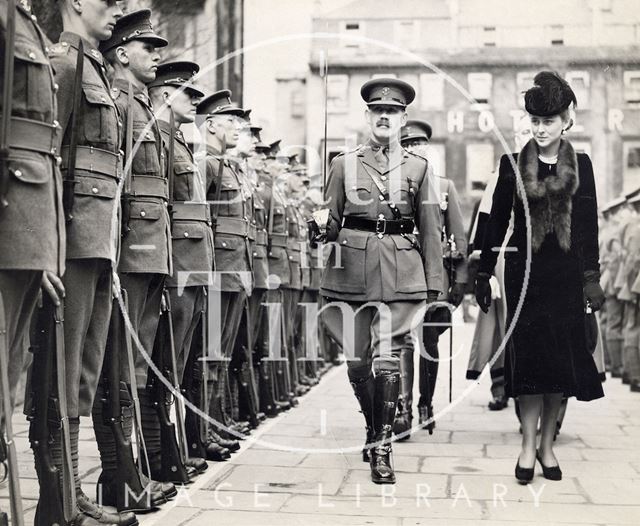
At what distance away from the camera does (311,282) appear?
42.5 ft

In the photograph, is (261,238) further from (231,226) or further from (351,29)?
(351,29)

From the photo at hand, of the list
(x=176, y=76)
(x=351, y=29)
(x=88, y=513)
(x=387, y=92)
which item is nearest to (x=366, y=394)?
(x=387, y=92)

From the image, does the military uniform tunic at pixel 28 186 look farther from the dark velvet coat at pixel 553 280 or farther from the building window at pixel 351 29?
the building window at pixel 351 29

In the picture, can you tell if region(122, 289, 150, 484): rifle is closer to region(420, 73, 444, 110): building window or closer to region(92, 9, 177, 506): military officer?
region(92, 9, 177, 506): military officer

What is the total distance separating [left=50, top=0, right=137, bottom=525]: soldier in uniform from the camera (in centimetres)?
455

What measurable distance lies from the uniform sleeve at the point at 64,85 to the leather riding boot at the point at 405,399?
3.76 metres

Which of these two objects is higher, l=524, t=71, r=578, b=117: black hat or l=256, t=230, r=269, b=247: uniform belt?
l=524, t=71, r=578, b=117: black hat

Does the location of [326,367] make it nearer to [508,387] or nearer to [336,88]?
[508,387]

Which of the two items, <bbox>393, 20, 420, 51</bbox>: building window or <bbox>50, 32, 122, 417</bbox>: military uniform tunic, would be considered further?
<bbox>393, 20, 420, 51</bbox>: building window

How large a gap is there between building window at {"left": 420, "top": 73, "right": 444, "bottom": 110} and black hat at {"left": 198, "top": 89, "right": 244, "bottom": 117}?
3086 centimetres

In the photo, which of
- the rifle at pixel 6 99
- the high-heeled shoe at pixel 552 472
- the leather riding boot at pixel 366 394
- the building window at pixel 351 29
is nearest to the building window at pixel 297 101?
the building window at pixel 351 29

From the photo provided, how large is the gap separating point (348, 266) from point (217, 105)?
1642 mm

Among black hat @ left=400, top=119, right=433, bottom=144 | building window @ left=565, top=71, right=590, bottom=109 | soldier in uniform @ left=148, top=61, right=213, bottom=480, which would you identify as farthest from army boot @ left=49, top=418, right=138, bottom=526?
building window @ left=565, top=71, right=590, bottom=109

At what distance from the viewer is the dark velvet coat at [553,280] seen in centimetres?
617
